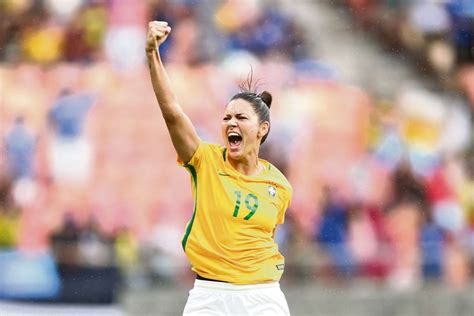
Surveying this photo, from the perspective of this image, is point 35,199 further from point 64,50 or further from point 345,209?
point 345,209

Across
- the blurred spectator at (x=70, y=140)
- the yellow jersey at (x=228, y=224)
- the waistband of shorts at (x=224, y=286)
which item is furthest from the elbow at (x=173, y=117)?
the blurred spectator at (x=70, y=140)

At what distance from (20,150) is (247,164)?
7419 mm

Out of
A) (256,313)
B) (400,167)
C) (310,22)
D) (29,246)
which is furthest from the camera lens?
(310,22)

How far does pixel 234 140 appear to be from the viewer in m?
5.54

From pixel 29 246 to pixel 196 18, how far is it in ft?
12.3

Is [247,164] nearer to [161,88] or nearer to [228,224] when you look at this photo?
[228,224]

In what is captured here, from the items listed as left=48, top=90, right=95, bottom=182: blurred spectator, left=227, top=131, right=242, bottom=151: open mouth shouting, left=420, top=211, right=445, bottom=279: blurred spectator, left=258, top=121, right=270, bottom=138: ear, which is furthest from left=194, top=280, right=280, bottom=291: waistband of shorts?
left=48, top=90, right=95, bottom=182: blurred spectator

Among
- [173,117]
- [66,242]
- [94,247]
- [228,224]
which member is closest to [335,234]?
[94,247]

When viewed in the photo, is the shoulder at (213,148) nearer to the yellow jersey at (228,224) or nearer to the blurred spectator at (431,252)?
the yellow jersey at (228,224)

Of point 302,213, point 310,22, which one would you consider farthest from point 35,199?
point 310,22

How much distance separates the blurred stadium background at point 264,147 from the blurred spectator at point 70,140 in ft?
0.06

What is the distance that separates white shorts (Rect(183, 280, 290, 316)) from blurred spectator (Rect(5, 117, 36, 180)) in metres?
7.37

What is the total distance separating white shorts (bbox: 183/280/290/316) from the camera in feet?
17.5

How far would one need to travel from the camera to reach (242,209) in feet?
17.7
